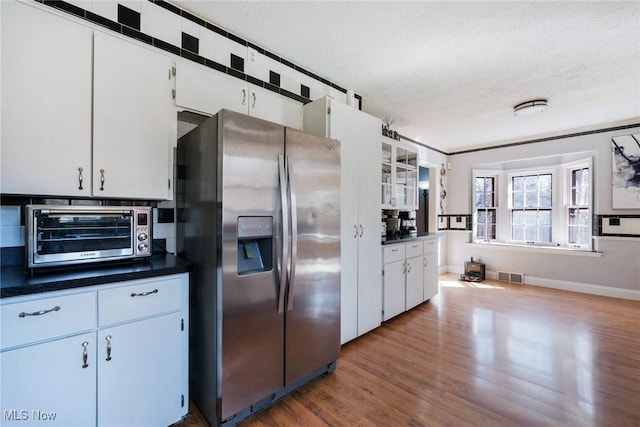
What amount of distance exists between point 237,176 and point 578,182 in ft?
18.3

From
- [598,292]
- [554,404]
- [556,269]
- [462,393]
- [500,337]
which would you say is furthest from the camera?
[556,269]

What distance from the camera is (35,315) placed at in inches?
45.0

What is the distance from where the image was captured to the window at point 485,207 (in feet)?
17.8

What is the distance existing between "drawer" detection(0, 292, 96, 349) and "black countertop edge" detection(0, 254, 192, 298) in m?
0.06

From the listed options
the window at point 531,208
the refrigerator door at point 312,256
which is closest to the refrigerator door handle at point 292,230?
the refrigerator door at point 312,256

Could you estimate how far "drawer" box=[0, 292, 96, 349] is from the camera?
3.59ft

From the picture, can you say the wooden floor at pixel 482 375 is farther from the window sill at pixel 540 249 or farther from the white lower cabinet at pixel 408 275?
the window sill at pixel 540 249

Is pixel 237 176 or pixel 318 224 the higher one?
pixel 237 176

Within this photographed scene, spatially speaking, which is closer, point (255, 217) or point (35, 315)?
point (35, 315)

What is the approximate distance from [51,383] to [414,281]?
3.27 m

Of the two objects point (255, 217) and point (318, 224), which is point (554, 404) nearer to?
point (318, 224)

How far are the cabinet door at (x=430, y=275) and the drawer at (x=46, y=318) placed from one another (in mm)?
3482

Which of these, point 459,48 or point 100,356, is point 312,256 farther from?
point 459,48

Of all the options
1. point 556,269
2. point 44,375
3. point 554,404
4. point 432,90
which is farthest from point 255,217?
point 556,269
